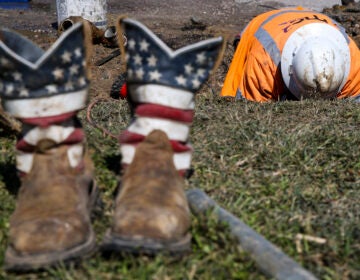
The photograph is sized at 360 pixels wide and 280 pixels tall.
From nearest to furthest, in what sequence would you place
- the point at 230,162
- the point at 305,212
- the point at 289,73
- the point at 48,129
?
1. the point at 48,129
2. the point at 305,212
3. the point at 230,162
4. the point at 289,73

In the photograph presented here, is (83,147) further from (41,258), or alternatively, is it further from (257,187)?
(257,187)

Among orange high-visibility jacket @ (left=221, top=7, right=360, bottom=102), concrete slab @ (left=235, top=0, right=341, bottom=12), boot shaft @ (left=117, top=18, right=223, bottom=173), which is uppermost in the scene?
boot shaft @ (left=117, top=18, right=223, bottom=173)

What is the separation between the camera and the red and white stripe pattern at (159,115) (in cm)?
216

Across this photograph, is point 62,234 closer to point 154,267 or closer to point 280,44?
point 154,267

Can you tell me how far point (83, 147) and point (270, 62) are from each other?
320cm

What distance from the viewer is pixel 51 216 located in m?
1.84

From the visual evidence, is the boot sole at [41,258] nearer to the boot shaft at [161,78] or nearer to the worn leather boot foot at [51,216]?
the worn leather boot foot at [51,216]

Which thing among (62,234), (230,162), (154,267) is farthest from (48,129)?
(230,162)

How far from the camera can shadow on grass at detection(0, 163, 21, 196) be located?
2.46m

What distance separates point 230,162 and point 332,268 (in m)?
0.98

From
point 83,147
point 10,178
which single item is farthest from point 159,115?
point 10,178

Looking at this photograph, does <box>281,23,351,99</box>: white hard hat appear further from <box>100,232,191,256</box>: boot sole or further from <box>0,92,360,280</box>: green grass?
<box>100,232,191,256</box>: boot sole

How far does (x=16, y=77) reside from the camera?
2.01 metres

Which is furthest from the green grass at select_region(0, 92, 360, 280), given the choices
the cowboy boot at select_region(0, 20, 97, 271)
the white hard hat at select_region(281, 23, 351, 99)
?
the white hard hat at select_region(281, 23, 351, 99)
